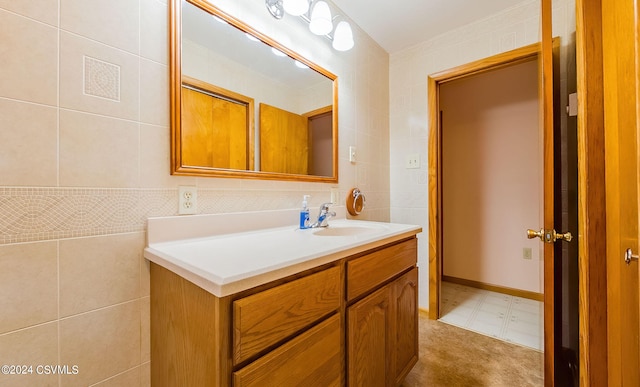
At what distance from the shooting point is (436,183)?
6.60 feet

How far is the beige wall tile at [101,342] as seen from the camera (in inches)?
29.3

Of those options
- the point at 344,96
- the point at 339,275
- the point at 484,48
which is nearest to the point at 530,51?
the point at 484,48

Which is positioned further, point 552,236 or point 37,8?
point 552,236

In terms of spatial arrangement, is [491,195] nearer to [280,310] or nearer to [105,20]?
[280,310]

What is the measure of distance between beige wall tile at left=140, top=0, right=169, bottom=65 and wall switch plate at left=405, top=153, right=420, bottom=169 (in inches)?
70.8

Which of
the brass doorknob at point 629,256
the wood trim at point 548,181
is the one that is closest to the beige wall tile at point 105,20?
the brass doorknob at point 629,256

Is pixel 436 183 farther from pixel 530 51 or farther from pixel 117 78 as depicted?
pixel 117 78

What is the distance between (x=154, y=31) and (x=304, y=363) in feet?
3.98

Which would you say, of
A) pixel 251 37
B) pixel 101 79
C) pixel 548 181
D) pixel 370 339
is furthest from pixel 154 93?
pixel 548 181

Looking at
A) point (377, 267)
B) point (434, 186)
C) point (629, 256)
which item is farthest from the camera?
point (434, 186)

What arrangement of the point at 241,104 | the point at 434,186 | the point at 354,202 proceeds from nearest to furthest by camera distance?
Answer: the point at 241,104 → the point at 354,202 → the point at 434,186

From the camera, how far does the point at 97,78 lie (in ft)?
2.59

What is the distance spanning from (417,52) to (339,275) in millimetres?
2078

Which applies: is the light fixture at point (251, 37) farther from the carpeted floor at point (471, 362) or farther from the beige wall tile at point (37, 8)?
the carpeted floor at point (471, 362)
